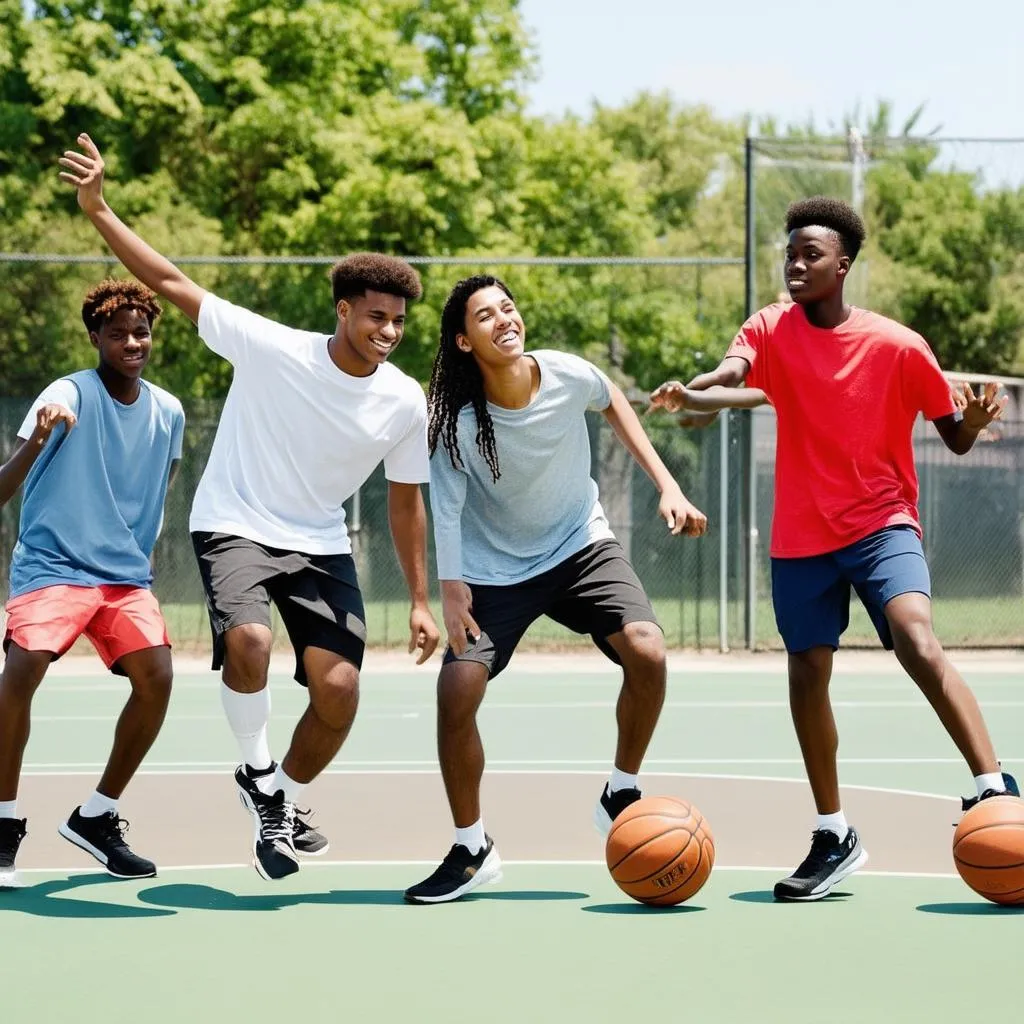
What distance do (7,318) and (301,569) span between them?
561 inches

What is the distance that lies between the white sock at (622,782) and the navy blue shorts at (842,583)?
73 centimetres

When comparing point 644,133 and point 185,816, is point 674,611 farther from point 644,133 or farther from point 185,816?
point 644,133

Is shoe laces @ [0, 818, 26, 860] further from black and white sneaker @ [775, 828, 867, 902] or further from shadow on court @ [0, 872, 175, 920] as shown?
black and white sneaker @ [775, 828, 867, 902]

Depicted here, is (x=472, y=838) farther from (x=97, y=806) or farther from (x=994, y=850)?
(x=994, y=850)

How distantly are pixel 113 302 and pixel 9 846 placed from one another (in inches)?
74.9

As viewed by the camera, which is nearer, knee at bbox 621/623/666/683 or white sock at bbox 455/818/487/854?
white sock at bbox 455/818/487/854

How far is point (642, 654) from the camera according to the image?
6.44m

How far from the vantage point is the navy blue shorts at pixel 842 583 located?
6.17 m

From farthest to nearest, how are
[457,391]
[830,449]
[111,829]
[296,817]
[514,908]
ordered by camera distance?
[296,817] → [111,829] → [457,391] → [830,449] → [514,908]

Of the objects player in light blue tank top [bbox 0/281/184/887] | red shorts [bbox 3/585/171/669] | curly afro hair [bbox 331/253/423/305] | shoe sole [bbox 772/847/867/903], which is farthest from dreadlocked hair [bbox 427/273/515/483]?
shoe sole [bbox 772/847/867/903]

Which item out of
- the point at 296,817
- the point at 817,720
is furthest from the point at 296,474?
the point at 817,720

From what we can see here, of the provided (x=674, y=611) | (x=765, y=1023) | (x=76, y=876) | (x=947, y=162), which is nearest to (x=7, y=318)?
(x=674, y=611)

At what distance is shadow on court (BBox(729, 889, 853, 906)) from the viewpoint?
611 cm

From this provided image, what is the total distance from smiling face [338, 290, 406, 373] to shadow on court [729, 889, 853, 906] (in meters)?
2.15
